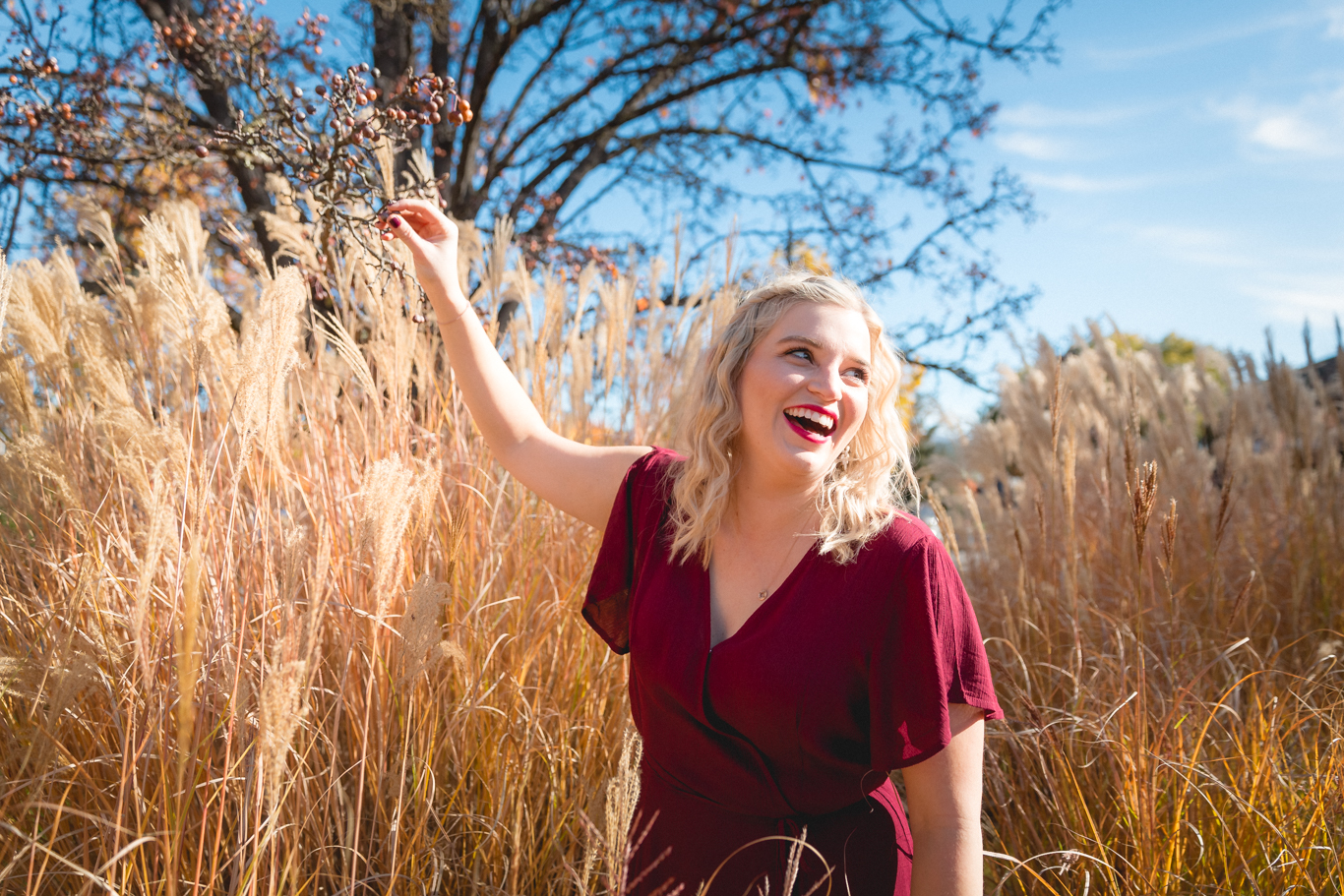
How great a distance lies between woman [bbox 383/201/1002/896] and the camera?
1.21 meters

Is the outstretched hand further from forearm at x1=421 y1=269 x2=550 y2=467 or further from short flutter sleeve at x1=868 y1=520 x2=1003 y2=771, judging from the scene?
short flutter sleeve at x1=868 y1=520 x2=1003 y2=771

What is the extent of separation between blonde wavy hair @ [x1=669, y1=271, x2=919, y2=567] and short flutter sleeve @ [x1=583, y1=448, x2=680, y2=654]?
2.2 inches

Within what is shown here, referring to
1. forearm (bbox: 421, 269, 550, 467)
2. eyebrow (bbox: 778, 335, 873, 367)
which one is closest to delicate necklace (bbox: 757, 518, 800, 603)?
eyebrow (bbox: 778, 335, 873, 367)

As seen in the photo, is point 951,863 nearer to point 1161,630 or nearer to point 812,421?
point 812,421

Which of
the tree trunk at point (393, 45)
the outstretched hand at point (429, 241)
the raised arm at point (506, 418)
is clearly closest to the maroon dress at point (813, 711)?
the raised arm at point (506, 418)

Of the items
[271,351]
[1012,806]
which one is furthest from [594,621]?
[1012,806]

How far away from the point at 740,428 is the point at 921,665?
61 cm

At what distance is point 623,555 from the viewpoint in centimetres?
155

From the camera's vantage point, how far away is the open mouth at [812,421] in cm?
140

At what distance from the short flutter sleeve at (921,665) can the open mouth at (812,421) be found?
27 cm

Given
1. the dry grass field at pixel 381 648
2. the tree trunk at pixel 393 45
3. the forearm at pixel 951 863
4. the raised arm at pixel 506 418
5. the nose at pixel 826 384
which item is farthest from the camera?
the tree trunk at pixel 393 45

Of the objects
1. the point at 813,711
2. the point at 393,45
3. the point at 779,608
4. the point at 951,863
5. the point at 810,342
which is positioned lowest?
the point at 951,863

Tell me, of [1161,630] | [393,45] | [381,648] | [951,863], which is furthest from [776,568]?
[393,45]

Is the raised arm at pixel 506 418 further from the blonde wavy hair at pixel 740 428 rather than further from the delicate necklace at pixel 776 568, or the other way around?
the delicate necklace at pixel 776 568
